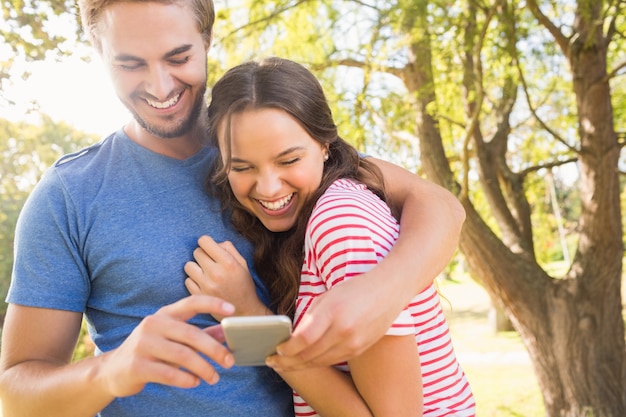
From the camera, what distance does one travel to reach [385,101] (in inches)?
258

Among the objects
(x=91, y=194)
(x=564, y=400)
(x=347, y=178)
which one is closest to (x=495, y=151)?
(x=564, y=400)

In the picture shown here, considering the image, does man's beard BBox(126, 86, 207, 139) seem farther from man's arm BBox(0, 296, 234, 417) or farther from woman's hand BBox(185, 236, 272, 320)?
man's arm BBox(0, 296, 234, 417)

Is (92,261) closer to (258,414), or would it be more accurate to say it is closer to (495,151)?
(258,414)

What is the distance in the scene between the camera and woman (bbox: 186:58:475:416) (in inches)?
56.4

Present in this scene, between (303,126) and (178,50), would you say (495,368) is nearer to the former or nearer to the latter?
(303,126)

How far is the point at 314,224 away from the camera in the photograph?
5.04 feet

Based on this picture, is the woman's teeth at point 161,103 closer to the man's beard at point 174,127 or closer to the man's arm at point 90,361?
the man's beard at point 174,127

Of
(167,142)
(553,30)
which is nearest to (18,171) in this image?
(553,30)

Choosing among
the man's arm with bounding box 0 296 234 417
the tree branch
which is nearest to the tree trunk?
the tree branch

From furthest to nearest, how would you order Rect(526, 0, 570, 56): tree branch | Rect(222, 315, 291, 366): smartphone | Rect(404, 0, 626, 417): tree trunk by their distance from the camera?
Rect(404, 0, 626, 417): tree trunk → Rect(526, 0, 570, 56): tree branch → Rect(222, 315, 291, 366): smartphone

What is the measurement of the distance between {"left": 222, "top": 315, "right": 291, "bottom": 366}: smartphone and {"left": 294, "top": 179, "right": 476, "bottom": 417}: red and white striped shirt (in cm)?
28

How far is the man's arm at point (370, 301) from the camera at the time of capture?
1.19 m

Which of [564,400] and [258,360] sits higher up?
[258,360]

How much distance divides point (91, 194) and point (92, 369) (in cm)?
56
